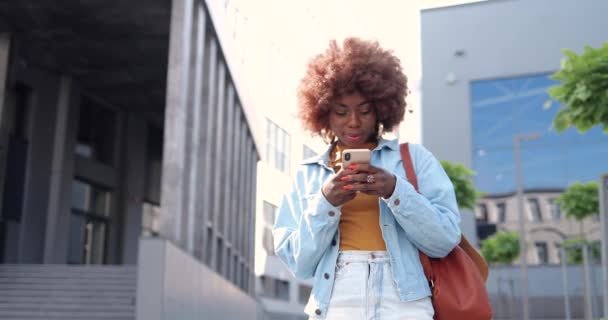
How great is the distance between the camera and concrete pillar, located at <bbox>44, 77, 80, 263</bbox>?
2315 cm

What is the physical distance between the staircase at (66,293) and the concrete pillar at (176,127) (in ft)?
5.16

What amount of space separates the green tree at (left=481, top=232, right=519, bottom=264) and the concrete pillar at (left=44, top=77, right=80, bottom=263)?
2074 centimetres

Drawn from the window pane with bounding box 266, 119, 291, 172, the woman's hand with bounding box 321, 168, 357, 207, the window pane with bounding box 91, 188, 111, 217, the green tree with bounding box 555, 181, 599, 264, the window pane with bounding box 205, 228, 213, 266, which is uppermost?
the window pane with bounding box 266, 119, 291, 172

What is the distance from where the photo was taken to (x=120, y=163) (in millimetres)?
27953

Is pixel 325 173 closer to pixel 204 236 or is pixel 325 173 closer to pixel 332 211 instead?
pixel 332 211

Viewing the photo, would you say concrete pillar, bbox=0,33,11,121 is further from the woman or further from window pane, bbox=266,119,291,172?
window pane, bbox=266,119,291,172

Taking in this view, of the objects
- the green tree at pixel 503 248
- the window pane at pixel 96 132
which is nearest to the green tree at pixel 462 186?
the green tree at pixel 503 248

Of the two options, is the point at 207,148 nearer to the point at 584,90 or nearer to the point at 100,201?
the point at 100,201

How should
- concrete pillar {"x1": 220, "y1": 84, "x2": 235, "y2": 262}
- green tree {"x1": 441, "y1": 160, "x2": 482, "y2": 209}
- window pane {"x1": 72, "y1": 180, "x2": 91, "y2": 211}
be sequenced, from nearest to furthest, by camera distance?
1. concrete pillar {"x1": 220, "y1": 84, "x2": 235, "y2": 262}
2. window pane {"x1": 72, "y1": 180, "x2": 91, "y2": 211}
3. green tree {"x1": 441, "y1": 160, "x2": 482, "y2": 209}

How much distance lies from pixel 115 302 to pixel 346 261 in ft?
45.7

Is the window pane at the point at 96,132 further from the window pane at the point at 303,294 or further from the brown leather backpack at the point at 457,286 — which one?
the brown leather backpack at the point at 457,286

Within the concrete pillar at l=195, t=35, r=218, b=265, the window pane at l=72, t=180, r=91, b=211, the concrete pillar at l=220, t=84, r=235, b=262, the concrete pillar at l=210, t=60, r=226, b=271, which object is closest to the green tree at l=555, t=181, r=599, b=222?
the concrete pillar at l=220, t=84, r=235, b=262

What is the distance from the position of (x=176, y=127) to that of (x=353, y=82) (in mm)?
13416

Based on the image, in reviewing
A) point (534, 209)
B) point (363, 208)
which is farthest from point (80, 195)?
point (363, 208)
